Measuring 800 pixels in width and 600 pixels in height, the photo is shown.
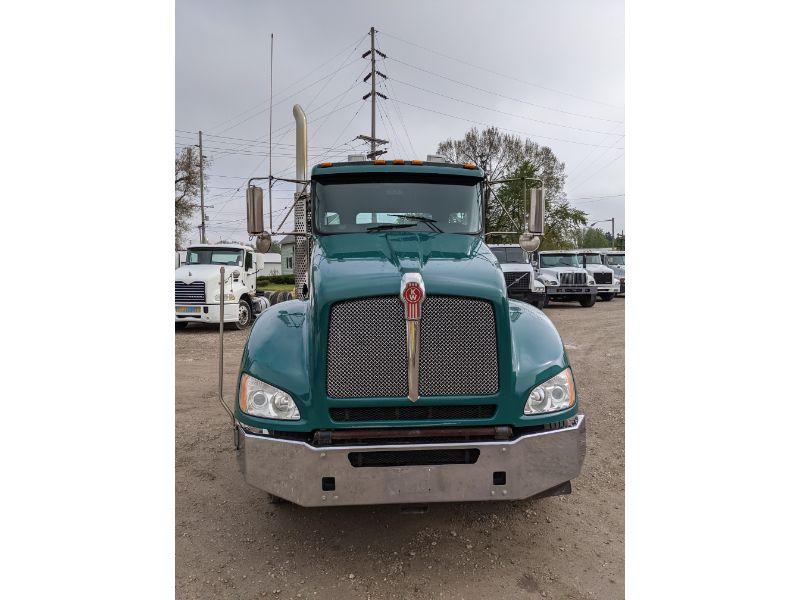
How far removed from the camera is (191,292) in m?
11.9

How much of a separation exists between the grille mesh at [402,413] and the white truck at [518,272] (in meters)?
13.0

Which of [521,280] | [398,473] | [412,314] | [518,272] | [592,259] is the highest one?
[592,259]

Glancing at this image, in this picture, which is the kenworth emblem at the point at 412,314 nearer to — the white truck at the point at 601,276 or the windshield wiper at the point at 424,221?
the windshield wiper at the point at 424,221

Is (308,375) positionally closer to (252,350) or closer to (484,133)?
(252,350)

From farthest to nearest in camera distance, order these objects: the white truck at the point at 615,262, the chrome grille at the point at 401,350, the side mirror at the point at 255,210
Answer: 1. the white truck at the point at 615,262
2. the side mirror at the point at 255,210
3. the chrome grille at the point at 401,350

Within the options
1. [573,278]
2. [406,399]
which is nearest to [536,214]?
[406,399]

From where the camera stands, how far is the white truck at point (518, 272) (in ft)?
52.0

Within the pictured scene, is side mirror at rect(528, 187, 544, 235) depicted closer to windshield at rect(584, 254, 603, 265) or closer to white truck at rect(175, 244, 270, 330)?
white truck at rect(175, 244, 270, 330)

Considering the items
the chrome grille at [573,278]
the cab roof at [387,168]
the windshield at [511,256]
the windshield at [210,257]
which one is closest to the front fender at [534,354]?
the cab roof at [387,168]

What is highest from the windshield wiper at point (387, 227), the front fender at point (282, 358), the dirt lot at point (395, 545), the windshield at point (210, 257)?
the windshield at point (210, 257)

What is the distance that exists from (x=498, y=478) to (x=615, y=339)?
30.0ft

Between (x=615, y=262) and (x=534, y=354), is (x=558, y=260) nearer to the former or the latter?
(x=615, y=262)

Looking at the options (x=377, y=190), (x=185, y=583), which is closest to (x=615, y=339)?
Result: (x=377, y=190)

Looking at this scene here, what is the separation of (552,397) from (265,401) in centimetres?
159
